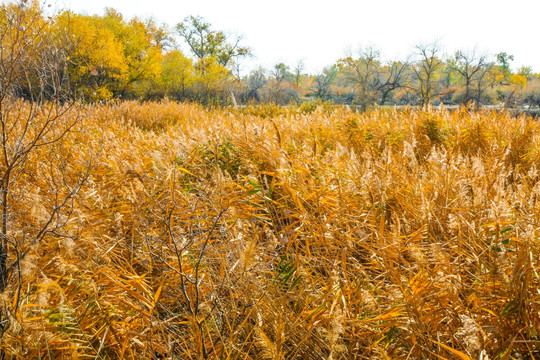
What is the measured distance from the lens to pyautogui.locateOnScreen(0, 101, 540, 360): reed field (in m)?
1.27

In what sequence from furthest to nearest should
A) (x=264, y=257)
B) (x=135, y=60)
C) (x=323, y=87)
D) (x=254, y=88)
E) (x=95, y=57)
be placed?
(x=323, y=87)
(x=254, y=88)
(x=135, y=60)
(x=95, y=57)
(x=264, y=257)

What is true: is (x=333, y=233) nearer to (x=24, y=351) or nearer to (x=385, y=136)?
(x=24, y=351)

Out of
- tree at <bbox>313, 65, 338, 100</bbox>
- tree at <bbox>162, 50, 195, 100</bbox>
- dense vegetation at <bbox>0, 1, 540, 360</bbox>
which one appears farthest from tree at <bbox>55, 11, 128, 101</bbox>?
tree at <bbox>313, 65, 338, 100</bbox>

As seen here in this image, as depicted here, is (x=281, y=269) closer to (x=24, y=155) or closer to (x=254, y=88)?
(x=24, y=155)

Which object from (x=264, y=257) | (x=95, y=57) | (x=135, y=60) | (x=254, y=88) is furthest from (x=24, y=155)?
(x=254, y=88)

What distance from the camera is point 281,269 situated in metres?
1.82

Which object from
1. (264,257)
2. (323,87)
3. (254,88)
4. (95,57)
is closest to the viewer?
(264,257)

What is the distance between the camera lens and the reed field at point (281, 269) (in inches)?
49.9

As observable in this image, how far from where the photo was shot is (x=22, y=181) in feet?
9.14

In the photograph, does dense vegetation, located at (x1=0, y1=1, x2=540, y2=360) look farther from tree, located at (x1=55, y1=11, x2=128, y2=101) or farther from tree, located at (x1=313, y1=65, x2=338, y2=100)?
tree, located at (x1=313, y1=65, x2=338, y2=100)

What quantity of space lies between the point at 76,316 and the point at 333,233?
51.2 inches

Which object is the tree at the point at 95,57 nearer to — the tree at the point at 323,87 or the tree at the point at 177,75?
the tree at the point at 177,75

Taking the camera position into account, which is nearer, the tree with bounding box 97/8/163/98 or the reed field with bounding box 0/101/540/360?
the reed field with bounding box 0/101/540/360

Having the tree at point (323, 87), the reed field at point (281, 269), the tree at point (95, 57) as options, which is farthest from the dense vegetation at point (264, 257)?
the tree at point (323, 87)
